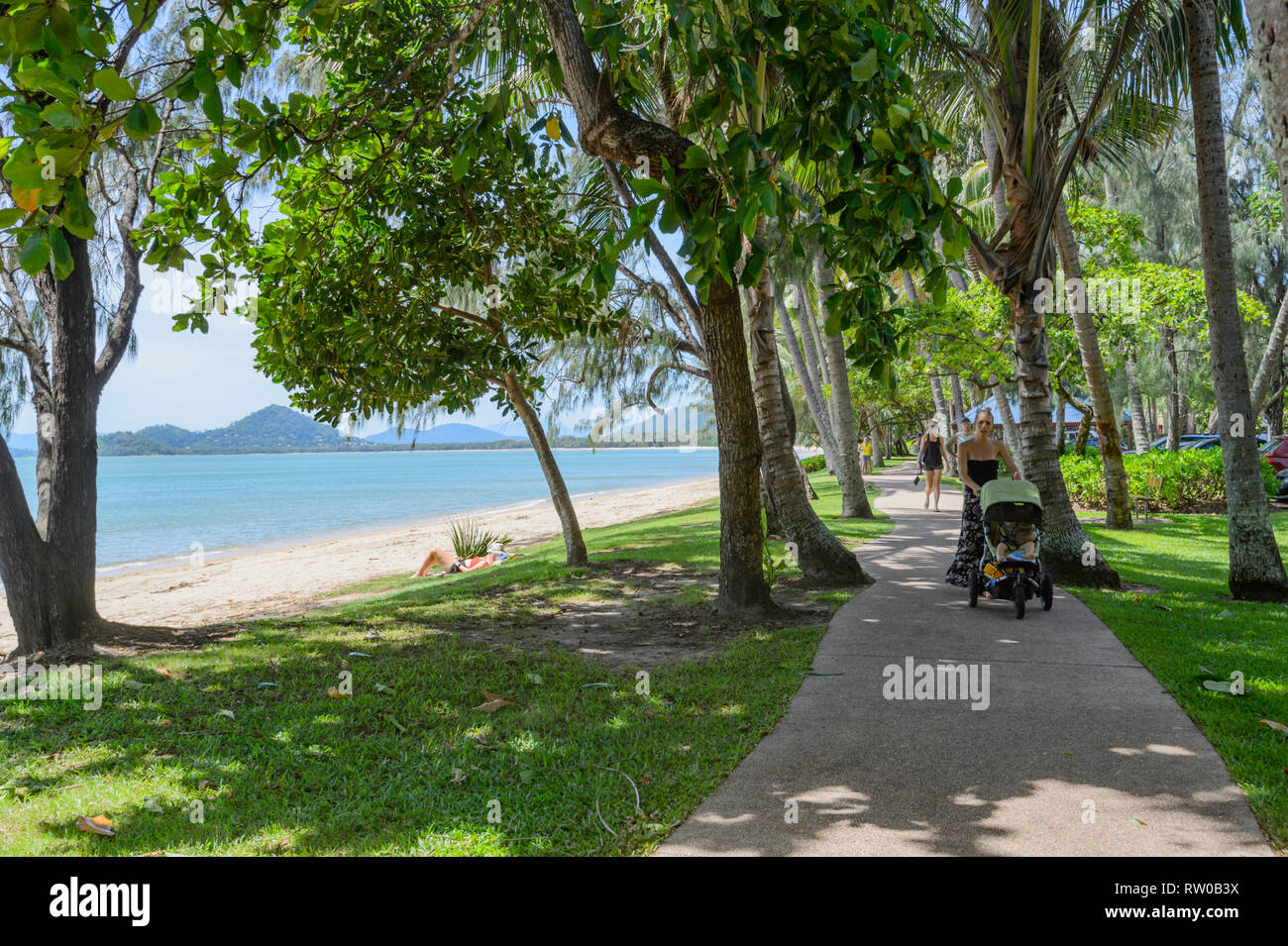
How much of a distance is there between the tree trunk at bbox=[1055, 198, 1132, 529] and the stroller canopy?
19.4 ft

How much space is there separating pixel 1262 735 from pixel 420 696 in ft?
16.1

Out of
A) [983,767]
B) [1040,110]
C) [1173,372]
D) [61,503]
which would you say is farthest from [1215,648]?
[1173,372]

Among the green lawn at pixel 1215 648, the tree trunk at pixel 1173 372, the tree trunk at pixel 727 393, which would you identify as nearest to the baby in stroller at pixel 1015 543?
the green lawn at pixel 1215 648

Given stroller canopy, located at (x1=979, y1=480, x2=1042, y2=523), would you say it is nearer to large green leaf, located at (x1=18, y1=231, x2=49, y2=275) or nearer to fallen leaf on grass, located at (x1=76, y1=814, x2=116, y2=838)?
fallen leaf on grass, located at (x1=76, y1=814, x2=116, y2=838)

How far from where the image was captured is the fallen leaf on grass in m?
3.47

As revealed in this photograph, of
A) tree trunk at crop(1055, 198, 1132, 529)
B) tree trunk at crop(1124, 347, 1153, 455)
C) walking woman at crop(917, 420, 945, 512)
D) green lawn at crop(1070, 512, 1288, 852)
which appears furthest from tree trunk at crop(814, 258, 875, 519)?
tree trunk at crop(1124, 347, 1153, 455)

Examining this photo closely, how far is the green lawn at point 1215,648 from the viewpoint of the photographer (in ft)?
12.9

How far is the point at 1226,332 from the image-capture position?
793 centimetres

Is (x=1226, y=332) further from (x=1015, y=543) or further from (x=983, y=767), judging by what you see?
(x=983, y=767)

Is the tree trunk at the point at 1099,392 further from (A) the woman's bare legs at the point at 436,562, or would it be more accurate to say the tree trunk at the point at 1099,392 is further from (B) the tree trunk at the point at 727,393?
(A) the woman's bare legs at the point at 436,562

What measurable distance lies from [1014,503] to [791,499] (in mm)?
2559
